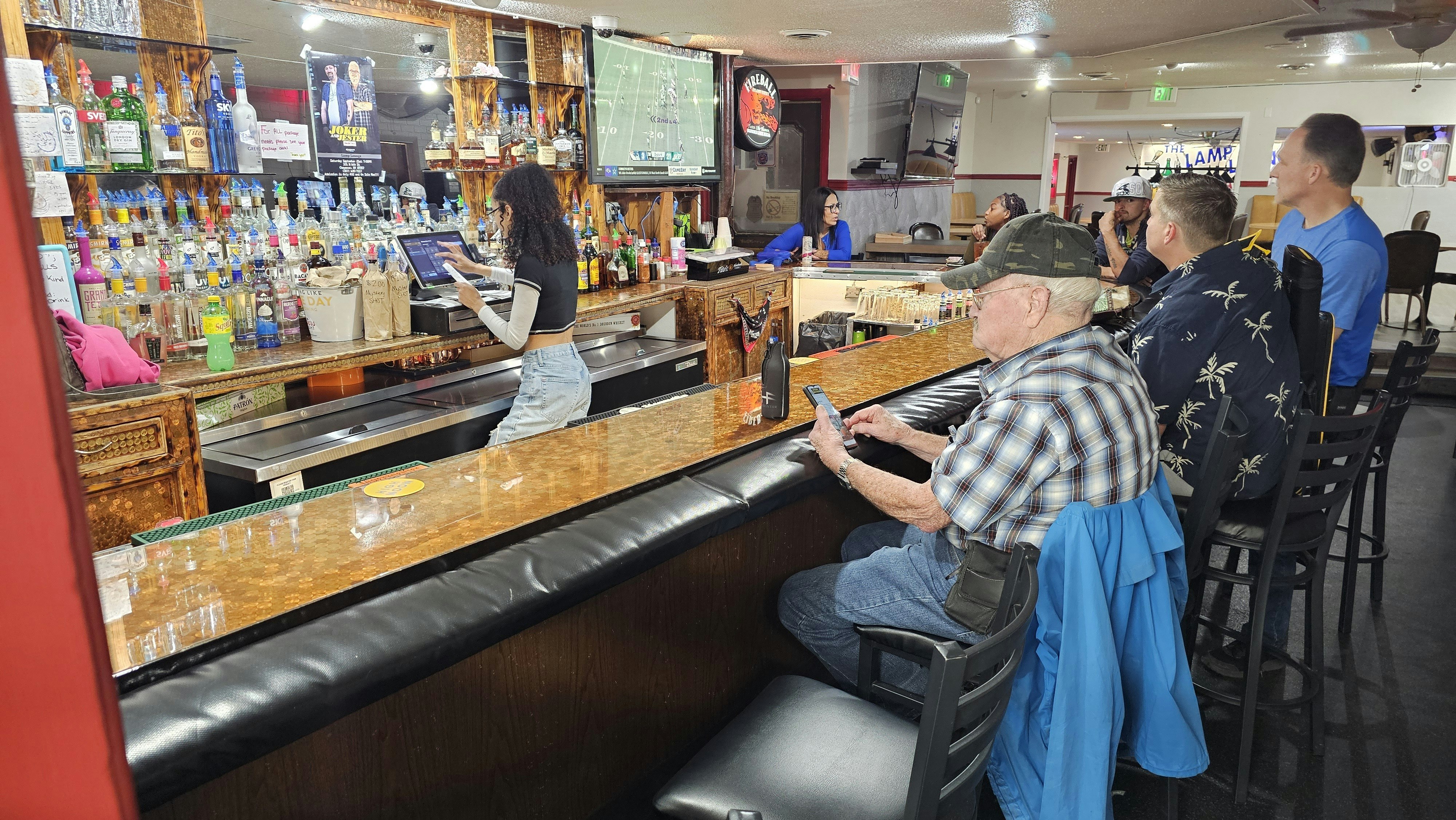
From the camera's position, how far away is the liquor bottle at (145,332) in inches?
130

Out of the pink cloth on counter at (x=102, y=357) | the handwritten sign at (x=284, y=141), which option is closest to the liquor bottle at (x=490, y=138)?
the handwritten sign at (x=284, y=141)

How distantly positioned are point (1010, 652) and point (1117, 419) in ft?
2.47

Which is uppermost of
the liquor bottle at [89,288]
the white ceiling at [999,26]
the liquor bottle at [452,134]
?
the white ceiling at [999,26]

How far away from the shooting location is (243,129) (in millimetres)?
3729

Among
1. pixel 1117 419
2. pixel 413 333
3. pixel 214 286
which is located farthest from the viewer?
pixel 413 333

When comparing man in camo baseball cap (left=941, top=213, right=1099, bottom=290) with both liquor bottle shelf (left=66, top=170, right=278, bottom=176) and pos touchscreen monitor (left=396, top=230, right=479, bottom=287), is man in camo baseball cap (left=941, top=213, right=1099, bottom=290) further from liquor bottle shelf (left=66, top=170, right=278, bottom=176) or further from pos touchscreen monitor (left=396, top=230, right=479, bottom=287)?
liquor bottle shelf (left=66, top=170, right=278, bottom=176)

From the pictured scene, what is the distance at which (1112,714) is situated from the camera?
173 cm

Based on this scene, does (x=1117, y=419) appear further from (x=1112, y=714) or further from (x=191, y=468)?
(x=191, y=468)

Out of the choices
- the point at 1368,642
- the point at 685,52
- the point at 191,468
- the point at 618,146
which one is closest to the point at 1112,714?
the point at 1368,642

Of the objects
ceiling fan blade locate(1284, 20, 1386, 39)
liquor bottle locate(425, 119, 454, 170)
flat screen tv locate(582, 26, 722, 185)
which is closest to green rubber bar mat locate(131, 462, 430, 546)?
liquor bottle locate(425, 119, 454, 170)

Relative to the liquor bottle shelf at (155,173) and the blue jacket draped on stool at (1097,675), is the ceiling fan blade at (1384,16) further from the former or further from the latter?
the liquor bottle shelf at (155,173)

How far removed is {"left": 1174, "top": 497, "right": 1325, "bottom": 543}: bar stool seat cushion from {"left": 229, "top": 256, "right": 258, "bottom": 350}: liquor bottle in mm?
3478

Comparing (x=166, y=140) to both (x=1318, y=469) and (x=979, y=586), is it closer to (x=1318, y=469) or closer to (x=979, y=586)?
(x=979, y=586)

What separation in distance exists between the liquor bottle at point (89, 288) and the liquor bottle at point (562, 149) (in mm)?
2598
